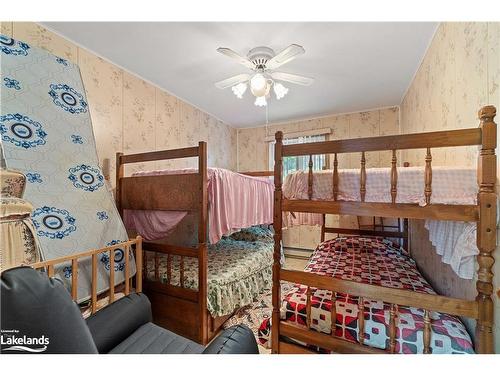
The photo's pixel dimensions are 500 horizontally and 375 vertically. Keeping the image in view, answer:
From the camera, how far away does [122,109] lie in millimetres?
2355

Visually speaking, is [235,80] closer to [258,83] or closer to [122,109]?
[258,83]

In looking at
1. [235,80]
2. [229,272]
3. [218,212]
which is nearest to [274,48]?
[235,80]

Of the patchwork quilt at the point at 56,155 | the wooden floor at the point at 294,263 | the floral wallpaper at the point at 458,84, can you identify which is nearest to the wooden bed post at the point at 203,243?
the patchwork quilt at the point at 56,155

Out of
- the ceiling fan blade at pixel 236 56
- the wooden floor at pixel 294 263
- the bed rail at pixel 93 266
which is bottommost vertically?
the wooden floor at pixel 294 263

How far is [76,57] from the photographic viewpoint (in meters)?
1.96

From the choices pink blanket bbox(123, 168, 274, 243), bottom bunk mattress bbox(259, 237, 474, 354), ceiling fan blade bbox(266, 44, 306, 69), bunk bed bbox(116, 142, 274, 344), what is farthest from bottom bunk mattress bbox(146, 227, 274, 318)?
ceiling fan blade bbox(266, 44, 306, 69)

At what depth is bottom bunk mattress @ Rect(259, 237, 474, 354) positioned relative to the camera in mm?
1103

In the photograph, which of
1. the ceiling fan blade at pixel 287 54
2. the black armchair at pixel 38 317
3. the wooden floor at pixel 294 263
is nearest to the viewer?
the black armchair at pixel 38 317

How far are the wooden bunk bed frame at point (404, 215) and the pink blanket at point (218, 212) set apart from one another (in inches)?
26.3

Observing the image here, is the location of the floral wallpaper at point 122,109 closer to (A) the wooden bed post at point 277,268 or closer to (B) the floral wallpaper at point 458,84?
(A) the wooden bed post at point 277,268

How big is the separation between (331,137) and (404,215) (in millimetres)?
2948

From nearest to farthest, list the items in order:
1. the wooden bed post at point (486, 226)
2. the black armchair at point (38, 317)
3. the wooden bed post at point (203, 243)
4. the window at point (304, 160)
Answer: the black armchair at point (38, 317)
the wooden bed post at point (486, 226)
the wooden bed post at point (203, 243)
the window at point (304, 160)

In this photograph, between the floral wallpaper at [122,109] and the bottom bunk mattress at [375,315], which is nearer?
the bottom bunk mattress at [375,315]

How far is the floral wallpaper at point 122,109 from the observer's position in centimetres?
184
